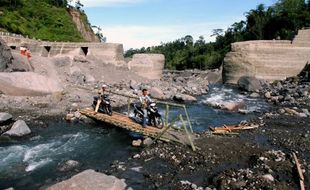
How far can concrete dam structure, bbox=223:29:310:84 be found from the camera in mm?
40125

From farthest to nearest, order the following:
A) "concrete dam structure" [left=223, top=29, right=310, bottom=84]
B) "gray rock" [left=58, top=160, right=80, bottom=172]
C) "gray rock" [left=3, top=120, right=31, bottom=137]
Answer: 1. "concrete dam structure" [left=223, top=29, right=310, bottom=84]
2. "gray rock" [left=3, top=120, right=31, bottom=137]
3. "gray rock" [left=58, top=160, right=80, bottom=172]

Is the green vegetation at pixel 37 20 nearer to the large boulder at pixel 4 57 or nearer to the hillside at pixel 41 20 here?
the hillside at pixel 41 20

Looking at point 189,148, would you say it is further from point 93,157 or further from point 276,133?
point 276,133

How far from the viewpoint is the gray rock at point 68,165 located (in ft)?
40.5

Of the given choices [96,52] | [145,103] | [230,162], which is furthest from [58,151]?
[96,52]

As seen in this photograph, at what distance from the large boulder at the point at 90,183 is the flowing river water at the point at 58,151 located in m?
2.32

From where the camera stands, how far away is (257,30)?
67.7m

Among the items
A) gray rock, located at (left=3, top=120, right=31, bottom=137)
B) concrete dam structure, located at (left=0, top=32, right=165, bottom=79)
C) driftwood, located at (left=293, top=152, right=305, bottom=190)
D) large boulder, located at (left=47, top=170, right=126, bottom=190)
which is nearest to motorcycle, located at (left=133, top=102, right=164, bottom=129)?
gray rock, located at (left=3, top=120, right=31, bottom=137)

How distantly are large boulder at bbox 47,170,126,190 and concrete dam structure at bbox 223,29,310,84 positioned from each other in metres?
35.4

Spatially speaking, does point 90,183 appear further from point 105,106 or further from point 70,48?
point 70,48

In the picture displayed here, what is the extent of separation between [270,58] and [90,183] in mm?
36206

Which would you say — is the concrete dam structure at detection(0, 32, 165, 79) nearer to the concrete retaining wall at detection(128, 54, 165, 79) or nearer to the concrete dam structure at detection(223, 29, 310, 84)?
the concrete retaining wall at detection(128, 54, 165, 79)

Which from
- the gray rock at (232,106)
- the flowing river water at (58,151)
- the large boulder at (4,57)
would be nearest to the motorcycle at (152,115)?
the flowing river water at (58,151)

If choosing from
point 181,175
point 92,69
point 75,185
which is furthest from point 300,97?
point 75,185
